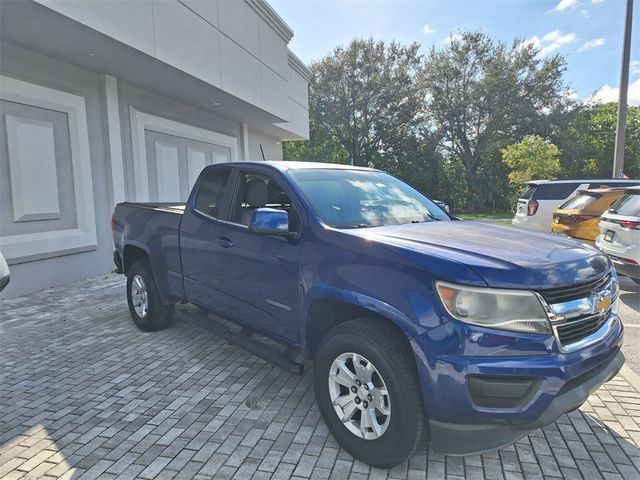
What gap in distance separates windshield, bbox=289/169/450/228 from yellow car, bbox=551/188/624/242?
518cm

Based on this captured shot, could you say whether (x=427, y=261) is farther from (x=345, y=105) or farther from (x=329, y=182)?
(x=345, y=105)

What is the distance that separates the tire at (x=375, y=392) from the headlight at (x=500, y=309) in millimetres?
447

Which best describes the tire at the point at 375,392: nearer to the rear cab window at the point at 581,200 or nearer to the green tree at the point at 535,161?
the rear cab window at the point at 581,200

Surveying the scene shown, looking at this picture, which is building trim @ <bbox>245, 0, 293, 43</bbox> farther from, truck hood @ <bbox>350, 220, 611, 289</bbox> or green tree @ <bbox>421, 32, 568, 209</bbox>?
green tree @ <bbox>421, 32, 568, 209</bbox>

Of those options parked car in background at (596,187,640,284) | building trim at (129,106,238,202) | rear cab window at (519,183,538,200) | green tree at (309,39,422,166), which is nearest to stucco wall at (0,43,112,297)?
building trim at (129,106,238,202)

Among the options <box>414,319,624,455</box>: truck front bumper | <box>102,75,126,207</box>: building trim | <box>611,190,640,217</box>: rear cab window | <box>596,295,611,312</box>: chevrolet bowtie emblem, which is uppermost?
<box>102,75,126,207</box>: building trim

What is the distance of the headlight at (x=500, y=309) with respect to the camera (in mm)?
2221

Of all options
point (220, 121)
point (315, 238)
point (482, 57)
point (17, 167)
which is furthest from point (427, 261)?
point (482, 57)

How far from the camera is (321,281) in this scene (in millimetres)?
2854

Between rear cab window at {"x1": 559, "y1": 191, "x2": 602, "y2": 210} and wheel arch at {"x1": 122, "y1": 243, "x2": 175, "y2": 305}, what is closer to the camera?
wheel arch at {"x1": 122, "y1": 243, "x2": 175, "y2": 305}

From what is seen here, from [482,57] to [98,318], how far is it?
29.5m

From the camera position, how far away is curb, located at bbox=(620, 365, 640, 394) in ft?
12.3

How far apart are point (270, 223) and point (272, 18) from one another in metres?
12.1

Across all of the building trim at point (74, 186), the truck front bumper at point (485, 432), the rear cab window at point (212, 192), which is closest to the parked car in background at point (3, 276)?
the rear cab window at point (212, 192)
